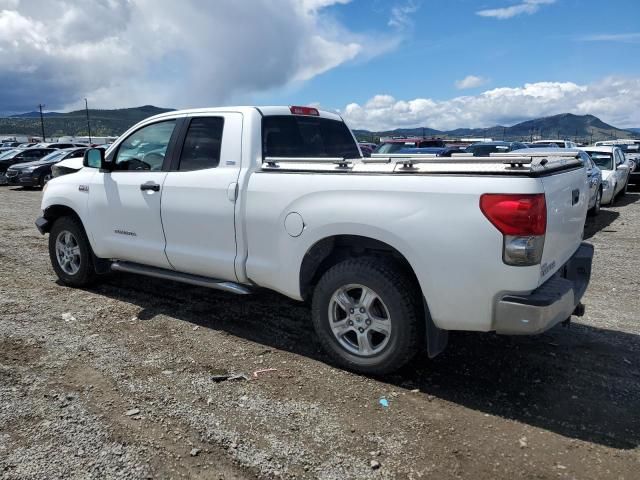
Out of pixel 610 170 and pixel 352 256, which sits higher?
pixel 610 170

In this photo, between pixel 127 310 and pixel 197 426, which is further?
pixel 127 310

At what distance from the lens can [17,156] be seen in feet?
78.0

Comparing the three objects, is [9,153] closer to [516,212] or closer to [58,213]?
[58,213]

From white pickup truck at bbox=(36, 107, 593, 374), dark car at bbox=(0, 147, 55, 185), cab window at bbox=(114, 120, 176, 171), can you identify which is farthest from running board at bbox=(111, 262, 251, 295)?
dark car at bbox=(0, 147, 55, 185)

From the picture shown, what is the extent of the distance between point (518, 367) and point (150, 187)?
350 centimetres

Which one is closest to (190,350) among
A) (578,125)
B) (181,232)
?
(181,232)

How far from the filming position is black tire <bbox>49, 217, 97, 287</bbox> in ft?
18.8

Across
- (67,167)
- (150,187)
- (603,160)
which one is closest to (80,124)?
(603,160)

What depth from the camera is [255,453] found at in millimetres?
2934

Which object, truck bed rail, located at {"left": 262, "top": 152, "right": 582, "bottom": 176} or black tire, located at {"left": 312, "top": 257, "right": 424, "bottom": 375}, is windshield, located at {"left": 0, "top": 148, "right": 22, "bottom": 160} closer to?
truck bed rail, located at {"left": 262, "top": 152, "right": 582, "bottom": 176}

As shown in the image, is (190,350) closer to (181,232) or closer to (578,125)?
(181,232)

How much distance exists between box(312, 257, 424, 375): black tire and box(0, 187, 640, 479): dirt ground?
0.53 ft

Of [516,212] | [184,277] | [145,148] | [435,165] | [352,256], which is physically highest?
[145,148]

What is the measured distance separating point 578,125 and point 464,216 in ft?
642
